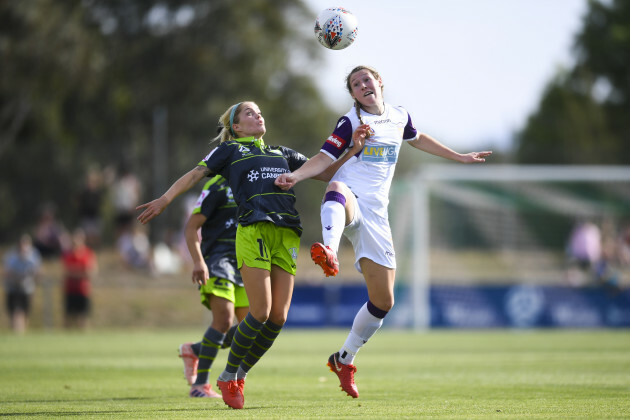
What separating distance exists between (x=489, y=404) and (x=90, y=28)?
98.7 ft

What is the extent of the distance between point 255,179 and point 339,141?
73 cm

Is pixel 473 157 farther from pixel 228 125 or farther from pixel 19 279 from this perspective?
pixel 19 279

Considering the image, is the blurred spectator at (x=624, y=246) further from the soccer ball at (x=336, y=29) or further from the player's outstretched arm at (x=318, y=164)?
the player's outstretched arm at (x=318, y=164)

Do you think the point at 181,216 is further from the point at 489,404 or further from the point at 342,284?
the point at 489,404

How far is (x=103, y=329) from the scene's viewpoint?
82.6 feet

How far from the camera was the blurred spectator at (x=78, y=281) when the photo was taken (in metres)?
21.8

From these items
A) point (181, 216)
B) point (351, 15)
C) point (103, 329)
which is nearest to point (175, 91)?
point (181, 216)

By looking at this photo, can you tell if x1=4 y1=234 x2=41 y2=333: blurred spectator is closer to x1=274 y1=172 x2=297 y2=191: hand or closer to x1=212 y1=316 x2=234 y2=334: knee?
x1=212 y1=316 x2=234 y2=334: knee

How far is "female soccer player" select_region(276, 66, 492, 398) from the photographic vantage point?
7.18 metres

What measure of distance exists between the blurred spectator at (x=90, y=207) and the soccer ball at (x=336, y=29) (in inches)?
732

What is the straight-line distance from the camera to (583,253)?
79.6 feet

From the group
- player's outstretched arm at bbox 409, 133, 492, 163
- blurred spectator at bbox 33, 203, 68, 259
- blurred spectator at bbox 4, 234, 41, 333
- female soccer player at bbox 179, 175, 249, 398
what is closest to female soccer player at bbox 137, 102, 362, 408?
player's outstretched arm at bbox 409, 133, 492, 163

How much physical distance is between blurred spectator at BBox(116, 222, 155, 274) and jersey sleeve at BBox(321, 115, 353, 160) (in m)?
20.0

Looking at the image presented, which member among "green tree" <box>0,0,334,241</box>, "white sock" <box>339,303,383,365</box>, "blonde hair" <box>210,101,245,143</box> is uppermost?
"green tree" <box>0,0,334,241</box>
